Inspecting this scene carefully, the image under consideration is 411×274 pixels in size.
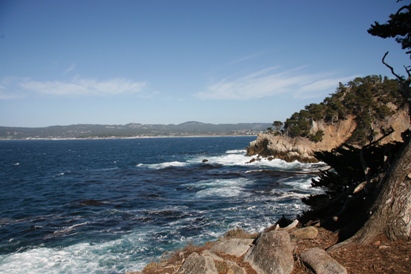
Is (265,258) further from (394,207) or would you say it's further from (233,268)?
(394,207)

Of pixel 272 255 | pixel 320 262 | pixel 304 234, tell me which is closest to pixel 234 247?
pixel 272 255

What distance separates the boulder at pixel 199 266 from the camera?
6.61m

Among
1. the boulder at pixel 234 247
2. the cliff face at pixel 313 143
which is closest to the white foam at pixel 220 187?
the boulder at pixel 234 247

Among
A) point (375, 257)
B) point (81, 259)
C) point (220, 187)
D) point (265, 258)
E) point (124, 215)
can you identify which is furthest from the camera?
point (220, 187)

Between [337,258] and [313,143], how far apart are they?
55.0 m

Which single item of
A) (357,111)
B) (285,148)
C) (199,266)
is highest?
(357,111)

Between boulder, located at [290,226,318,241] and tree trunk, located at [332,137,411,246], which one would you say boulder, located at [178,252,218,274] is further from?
tree trunk, located at [332,137,411,246]

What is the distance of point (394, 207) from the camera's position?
252 inches

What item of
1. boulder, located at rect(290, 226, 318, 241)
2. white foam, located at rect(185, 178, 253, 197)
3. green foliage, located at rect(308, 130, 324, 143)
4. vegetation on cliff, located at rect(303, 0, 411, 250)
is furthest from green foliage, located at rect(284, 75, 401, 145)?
boulder, located at rect(290, 226, 318, 241)

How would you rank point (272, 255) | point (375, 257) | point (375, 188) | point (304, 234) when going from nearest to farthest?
point (375, 257)
point (272, 255)
point (375, 188)
point (304, 234)

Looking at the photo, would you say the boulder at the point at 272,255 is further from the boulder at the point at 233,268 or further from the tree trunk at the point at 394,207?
the tree trunk at the point at 394,207

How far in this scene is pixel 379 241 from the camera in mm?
6418

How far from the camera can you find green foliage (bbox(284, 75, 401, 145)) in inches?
2335

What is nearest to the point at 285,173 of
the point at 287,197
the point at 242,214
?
the point at 287,197
